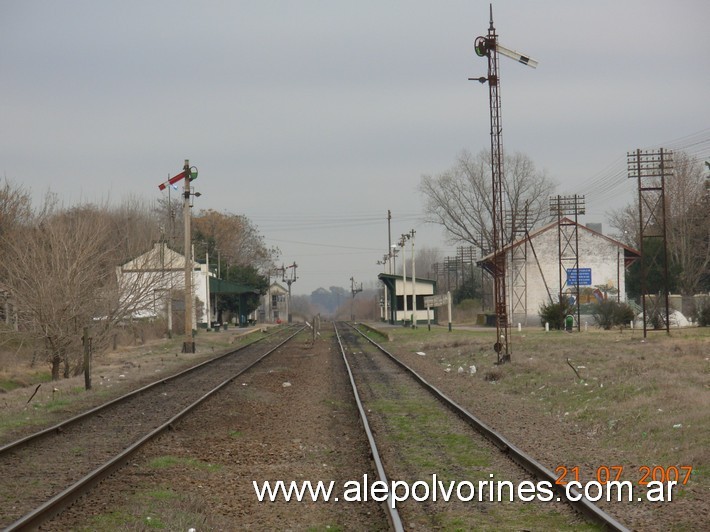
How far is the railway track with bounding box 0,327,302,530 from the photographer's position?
8.55 meters

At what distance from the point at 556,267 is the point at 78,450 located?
53270 millimetres

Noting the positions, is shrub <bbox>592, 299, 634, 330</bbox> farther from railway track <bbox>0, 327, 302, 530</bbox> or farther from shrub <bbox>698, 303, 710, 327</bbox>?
railway track <bbox>0, 327, 302, 530</bbox>

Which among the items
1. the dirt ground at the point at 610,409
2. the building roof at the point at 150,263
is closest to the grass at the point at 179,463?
the dirt ground at the point at 610,409

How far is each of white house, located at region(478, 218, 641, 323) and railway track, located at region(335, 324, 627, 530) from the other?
40.7 meters

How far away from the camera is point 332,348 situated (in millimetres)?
39656

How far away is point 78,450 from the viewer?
472 inches

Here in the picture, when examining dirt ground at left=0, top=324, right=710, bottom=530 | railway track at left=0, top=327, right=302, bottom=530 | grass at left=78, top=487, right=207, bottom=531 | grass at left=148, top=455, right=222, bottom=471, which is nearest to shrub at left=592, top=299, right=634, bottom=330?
dirt ground at left=0, top=324, right=710, bottom=530

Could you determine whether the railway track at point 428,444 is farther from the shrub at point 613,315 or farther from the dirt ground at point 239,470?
the shrub at point 613,315

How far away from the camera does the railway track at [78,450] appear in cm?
855

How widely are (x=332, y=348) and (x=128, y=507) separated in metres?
31.3

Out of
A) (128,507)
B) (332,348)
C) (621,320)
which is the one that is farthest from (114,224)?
(128,507)

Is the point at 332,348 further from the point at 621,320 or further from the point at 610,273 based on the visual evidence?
the point at 610,273

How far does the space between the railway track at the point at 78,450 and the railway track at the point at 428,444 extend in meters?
3.25

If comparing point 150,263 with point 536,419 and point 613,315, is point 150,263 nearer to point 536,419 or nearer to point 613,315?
point 613,315
